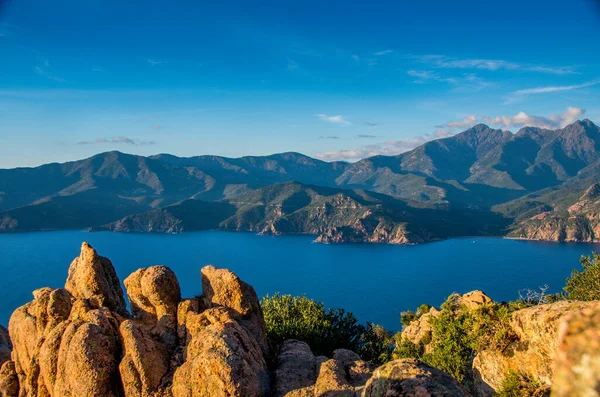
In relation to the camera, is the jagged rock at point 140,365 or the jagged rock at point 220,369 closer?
the jagged rock at point 220,369

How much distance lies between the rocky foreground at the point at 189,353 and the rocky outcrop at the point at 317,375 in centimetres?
6

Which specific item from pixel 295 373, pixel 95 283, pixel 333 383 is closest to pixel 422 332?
pixel 295 373

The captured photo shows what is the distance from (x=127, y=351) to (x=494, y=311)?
22.0 m

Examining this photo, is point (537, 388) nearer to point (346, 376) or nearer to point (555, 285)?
point (346, 376)

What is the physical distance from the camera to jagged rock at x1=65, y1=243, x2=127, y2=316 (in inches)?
1131

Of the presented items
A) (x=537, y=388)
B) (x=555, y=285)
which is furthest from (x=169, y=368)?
(x=555, y=285)

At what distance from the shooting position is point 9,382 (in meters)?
26.9

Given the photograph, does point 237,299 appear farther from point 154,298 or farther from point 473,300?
point 473,300

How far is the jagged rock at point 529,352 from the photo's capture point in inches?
715

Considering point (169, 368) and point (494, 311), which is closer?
point (169, 368)

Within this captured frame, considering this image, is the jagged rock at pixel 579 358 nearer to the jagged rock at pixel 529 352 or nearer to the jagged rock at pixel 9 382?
the jagged rock at pixel 529 352

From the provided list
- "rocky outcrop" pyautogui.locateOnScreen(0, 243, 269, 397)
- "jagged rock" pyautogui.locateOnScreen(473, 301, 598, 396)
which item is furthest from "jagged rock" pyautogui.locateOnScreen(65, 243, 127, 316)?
"jagged rock" pyautogui.locateOnScreen(473, 301, 598, 396)

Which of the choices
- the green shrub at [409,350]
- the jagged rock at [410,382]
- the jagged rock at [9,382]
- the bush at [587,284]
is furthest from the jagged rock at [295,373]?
the bush at [587,284]

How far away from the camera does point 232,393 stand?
1777cm
